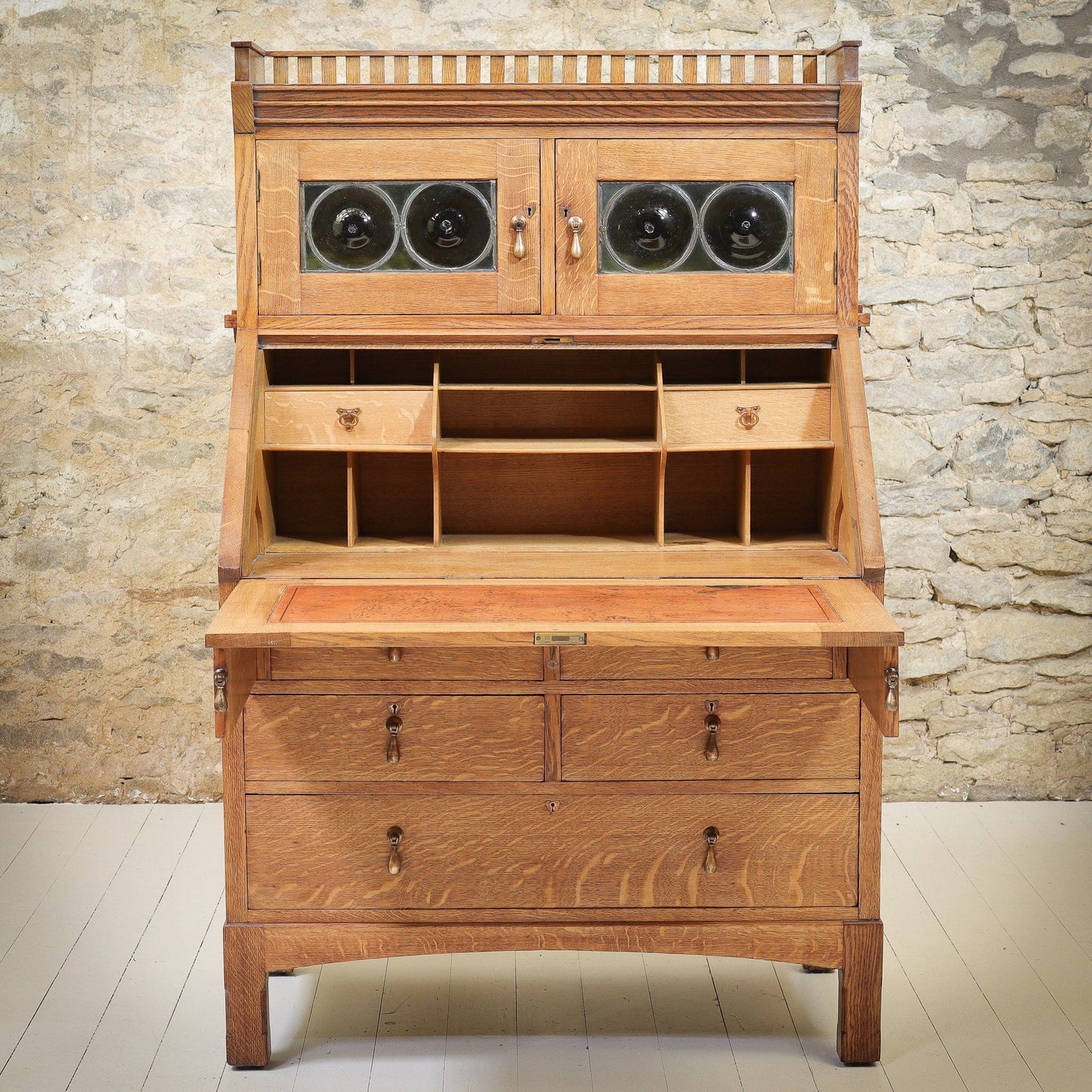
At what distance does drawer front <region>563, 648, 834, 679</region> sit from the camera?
2738mm

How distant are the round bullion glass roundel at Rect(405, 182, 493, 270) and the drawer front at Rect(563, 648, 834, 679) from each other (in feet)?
3.13

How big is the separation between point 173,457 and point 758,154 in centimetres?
209

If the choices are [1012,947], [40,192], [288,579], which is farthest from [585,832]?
[40,192]

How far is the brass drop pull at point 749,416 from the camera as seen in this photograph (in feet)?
10.1

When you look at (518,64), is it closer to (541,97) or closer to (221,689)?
(541,97)

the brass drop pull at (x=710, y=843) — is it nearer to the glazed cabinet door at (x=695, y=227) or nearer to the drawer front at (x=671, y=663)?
the drawer front at (x=671, y=663)

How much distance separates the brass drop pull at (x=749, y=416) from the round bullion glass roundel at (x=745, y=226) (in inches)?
12.7

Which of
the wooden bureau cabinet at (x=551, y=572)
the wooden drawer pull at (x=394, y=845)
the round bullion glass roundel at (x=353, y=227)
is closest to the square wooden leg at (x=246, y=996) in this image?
the wooden bureau cabinet at (x=551, y=572)

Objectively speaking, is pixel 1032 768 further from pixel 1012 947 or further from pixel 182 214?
pixel 182 214

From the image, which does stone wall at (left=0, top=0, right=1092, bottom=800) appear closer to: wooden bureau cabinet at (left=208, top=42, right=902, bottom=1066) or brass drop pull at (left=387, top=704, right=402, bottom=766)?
wooden bureau cabinet at (left=208, top=42, right=902, bottom=1066)

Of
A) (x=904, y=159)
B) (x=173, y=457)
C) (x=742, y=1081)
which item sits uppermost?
(x=904, y=159)

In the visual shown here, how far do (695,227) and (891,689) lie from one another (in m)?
1.15

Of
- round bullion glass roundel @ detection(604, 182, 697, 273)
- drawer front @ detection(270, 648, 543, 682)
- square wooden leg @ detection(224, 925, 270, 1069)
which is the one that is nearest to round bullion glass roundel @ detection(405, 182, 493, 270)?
round bullion glass roundel @ detection(604, 182, 697, 273)

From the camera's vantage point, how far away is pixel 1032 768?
4266 millimetres
